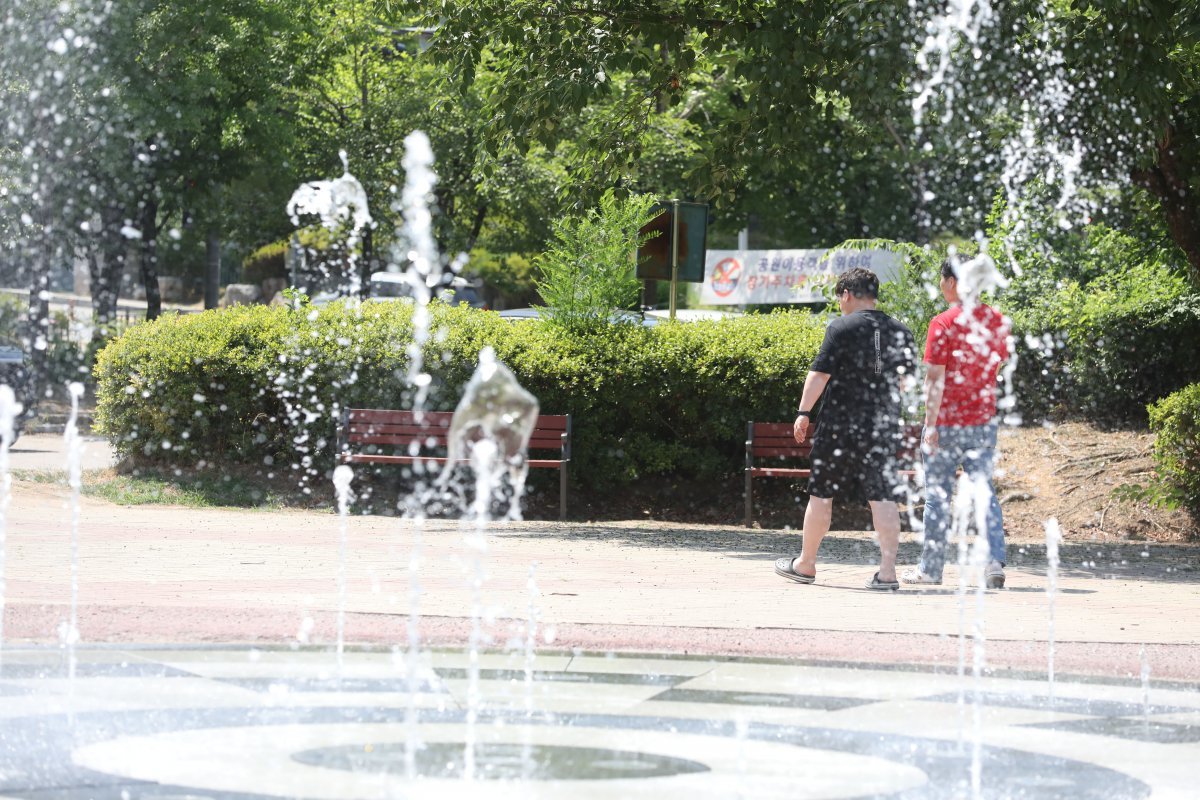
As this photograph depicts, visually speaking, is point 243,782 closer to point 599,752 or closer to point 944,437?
point 599,752

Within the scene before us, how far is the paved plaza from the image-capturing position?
4.73 meters

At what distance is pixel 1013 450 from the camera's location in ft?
56.9

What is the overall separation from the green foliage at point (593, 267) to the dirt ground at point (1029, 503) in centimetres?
169

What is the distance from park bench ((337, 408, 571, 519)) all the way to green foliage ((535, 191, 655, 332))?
1083mm

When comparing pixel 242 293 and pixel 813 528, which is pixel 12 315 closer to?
pixel 242 293

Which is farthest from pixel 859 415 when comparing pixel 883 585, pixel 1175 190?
pixel 1175 190

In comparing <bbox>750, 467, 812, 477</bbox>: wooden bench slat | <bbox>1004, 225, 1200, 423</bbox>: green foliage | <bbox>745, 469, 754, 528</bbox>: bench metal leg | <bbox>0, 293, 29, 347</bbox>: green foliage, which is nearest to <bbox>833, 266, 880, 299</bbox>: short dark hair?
<bbox>750, 467, 812, 477</bbox>: wooden bench slat

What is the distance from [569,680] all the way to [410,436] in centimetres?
846

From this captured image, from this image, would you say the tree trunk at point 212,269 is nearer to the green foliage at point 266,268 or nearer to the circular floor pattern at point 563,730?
the green foliage at point 266,268

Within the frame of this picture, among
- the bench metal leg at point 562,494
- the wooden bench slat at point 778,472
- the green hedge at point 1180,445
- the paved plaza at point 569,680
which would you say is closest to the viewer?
the paved plaza at point 569,680

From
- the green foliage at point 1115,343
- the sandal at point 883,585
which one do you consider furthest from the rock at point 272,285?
the sandal at point 883,585

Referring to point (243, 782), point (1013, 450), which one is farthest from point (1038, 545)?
point (243, 782)

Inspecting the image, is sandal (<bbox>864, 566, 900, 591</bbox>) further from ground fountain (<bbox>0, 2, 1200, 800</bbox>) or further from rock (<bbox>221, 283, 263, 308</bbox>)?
rock (<bbox>221, 283, 263, 308</bbox>)

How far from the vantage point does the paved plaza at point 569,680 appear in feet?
15.5
